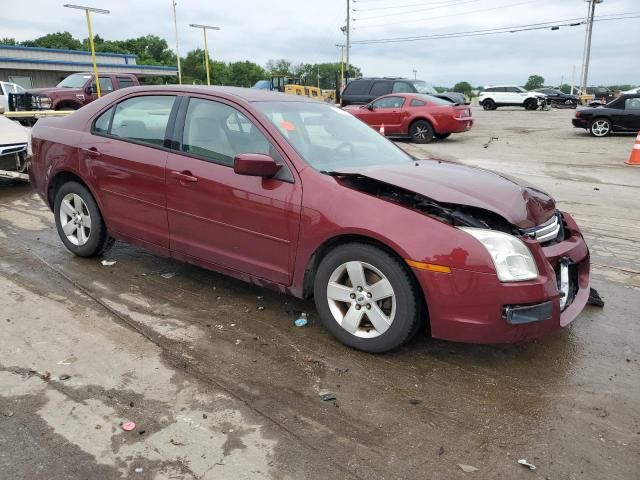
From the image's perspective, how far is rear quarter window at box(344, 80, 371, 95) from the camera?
1962cm

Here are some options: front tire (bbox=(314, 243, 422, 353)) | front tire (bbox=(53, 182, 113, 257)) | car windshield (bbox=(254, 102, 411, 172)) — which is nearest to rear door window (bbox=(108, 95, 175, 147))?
front tire (bbox=(53, 182, 113, 257))

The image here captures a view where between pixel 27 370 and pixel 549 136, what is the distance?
1890cm

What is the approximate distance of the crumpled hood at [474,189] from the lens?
331 cm

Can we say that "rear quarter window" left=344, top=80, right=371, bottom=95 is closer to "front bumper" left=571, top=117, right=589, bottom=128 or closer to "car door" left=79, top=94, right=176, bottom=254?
"front bumper" left=571, top=117, right=589, bottom=128

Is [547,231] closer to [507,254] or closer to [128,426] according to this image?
[507,254]

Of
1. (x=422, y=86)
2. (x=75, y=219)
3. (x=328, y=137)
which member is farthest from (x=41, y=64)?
(x=328, y=137)

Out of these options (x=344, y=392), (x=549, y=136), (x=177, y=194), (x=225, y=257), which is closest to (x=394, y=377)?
(x=344, y=392)

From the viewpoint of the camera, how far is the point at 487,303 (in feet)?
10.1

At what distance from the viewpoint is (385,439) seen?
2686 mm

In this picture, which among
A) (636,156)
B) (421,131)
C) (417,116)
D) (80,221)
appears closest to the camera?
(80,221)

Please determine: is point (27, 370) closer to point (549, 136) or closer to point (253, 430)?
point (253, 430)

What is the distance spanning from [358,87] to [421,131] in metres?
4.58

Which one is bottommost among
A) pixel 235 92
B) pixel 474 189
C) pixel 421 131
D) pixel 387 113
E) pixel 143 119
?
pixel 421 131

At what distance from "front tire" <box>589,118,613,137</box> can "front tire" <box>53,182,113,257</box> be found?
17506mm
